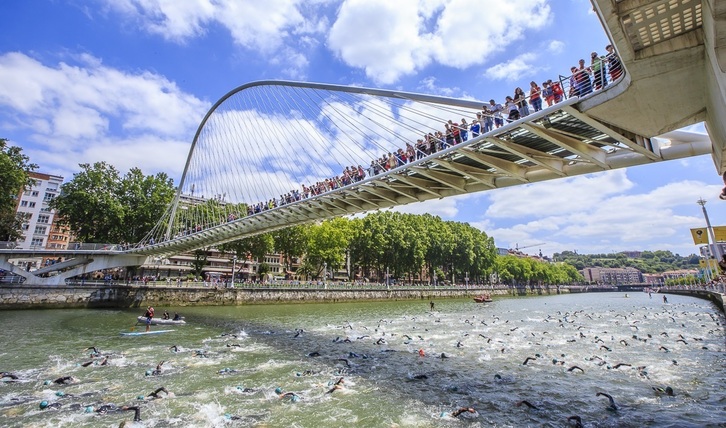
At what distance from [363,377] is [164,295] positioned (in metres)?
37.4

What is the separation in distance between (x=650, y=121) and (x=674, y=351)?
1642 centimetres

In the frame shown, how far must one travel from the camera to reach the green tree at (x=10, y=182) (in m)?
38.8

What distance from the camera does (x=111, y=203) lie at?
48.0 m

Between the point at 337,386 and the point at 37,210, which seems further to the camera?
the point at 37,210

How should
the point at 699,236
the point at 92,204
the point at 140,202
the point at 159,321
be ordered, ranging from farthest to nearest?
the point at 140,202, the point at 92,204, the point at 699,236, the point at 159,321

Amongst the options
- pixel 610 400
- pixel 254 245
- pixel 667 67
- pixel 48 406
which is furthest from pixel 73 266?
pixel 667 67

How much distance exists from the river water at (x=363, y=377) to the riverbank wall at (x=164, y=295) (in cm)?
1473

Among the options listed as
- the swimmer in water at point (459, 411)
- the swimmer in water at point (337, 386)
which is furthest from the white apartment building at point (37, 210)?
the swimmer in water at point (459, 411)

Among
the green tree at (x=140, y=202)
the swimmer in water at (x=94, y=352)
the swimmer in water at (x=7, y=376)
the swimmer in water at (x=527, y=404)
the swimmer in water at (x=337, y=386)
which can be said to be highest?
the green tree at (x=140, y=202)

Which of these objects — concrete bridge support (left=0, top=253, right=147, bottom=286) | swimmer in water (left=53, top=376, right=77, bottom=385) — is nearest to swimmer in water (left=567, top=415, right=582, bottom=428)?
swimmer in water (left=53, top=376, right=77, bottom=385)

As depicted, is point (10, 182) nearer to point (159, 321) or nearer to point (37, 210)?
point (159, 321)

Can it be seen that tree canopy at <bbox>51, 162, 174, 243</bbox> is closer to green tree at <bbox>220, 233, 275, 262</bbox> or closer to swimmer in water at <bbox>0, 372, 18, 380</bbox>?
green tree at <bbox>220, 233, 275, 262</bbox>

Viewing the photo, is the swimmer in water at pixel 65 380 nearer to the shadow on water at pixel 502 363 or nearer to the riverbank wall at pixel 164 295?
the shadow on water at pixel 502 363

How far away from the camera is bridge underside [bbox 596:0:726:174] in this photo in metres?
5.77
